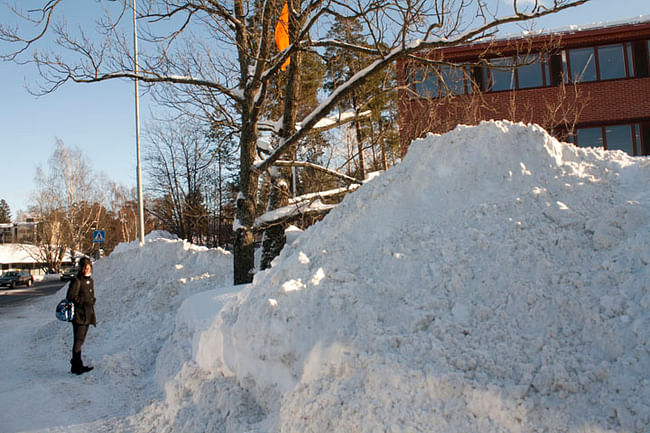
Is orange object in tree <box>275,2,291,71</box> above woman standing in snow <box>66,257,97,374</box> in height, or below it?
above

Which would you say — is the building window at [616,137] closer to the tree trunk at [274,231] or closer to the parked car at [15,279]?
the tree trunk at [274,231]

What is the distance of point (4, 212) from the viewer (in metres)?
82.8

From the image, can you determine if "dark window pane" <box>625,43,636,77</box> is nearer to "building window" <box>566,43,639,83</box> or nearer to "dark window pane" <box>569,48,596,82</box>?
"building window" <box>566,43,639,83</box>

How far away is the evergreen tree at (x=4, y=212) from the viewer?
81.5 meters

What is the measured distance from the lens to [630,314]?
296cm

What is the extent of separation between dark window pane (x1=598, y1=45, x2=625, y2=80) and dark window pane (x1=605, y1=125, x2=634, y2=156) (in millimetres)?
1721

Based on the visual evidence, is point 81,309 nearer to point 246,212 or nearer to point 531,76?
point 246,212

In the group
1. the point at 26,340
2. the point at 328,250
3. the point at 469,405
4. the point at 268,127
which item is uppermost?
the point at 268,127

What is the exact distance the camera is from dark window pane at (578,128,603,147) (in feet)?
48.4

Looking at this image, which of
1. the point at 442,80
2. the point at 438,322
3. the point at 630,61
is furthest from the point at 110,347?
the point at 630,61

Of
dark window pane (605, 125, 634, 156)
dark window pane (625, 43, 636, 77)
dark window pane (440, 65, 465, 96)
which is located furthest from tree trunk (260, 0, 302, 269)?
dark window pane (625, 43, 636, 77)

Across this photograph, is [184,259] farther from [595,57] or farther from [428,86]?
[595,57]

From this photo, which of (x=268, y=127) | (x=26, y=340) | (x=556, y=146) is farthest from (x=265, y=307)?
(x=26, y=340)

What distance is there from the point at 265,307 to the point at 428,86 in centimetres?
1292
